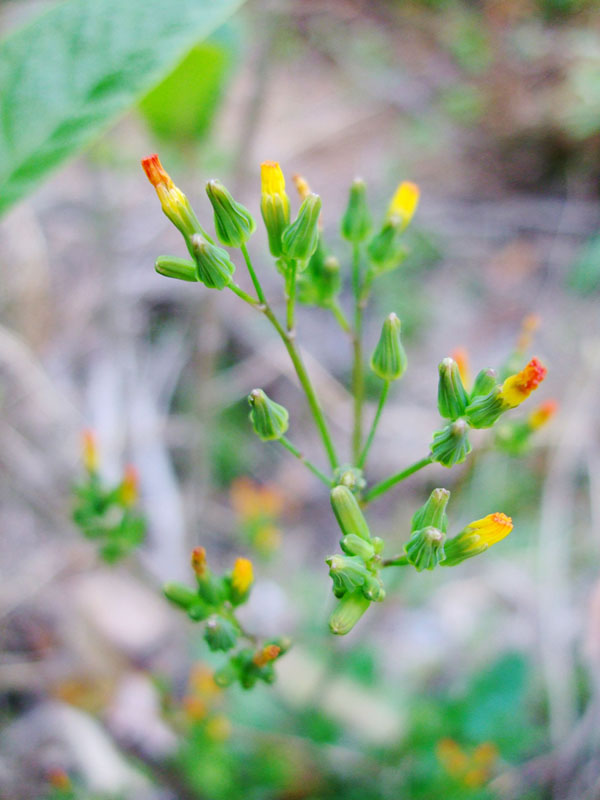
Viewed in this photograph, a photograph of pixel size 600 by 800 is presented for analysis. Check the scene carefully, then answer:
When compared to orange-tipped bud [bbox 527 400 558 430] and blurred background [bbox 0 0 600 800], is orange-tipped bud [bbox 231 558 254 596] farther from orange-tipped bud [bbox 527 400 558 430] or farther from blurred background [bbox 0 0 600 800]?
orange-tipped bud [bbox 527 400 558 430]

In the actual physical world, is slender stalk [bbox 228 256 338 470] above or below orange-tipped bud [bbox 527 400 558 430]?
above

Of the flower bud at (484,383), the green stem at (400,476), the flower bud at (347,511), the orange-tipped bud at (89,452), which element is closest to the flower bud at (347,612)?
the flower bud at (347,511)

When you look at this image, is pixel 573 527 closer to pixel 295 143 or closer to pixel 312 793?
pixel 312 793

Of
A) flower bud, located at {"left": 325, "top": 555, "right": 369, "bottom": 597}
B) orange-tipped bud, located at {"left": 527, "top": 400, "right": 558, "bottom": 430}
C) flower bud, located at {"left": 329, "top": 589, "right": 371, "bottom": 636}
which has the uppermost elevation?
orange-tipped bud, located at {"left": 527, "top": 400, "right": 558, "bottom": 430}

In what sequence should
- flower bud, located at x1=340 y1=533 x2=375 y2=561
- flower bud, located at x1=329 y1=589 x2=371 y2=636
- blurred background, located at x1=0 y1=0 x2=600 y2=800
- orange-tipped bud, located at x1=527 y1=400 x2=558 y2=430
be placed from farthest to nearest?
1. blurred background, located at x1=0 y1=0 x2=600 y2=800
2. orange-tipped bud, located at x1=527 y1=400 x2=558 y2=430
3. flower bud, located at x1=340 y1=533 x2=375 y2=561
4. flower bud, located at x1=329 y1=589 x2=371 y2=636

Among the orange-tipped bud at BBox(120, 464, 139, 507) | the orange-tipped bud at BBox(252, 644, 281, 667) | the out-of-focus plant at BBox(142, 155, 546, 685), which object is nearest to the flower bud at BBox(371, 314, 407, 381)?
the out-of-focus plant at BBox(142, 155, 546, 685)

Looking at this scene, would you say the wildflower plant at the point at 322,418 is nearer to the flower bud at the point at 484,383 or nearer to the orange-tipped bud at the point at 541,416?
the flower bud at the point at 484,383

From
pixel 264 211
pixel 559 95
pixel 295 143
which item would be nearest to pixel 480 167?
pixel 559 95
